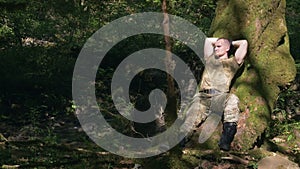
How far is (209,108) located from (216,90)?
0.91 feet

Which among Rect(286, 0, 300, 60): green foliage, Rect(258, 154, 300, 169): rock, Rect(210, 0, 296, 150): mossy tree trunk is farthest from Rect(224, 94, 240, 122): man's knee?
Rect(286, 0, 300, 60): green foliage

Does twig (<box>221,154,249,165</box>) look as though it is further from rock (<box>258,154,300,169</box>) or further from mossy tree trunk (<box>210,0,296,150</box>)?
mossy tree trunk (<box>210,0,296,150</box>)

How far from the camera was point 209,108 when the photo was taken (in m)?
6.18

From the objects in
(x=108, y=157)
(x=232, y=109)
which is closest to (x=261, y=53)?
(x=232, y=109)

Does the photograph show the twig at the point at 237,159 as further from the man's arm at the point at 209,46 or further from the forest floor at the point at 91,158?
the man's arm at the point at 209,46

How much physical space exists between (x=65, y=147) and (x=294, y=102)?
24.3ft

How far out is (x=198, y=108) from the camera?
6.16 meters

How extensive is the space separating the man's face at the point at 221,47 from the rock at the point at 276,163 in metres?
1.60

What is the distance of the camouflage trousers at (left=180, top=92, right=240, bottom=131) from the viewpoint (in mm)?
5945

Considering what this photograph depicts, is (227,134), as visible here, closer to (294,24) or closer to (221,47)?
(221,47)

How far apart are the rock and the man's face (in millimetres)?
1597

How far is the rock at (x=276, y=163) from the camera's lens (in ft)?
17.9

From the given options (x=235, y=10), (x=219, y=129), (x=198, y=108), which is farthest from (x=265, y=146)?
(x=235, y=10)

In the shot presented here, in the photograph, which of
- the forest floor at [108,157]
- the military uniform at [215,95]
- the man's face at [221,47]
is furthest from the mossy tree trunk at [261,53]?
the forest floor at [108,157]
